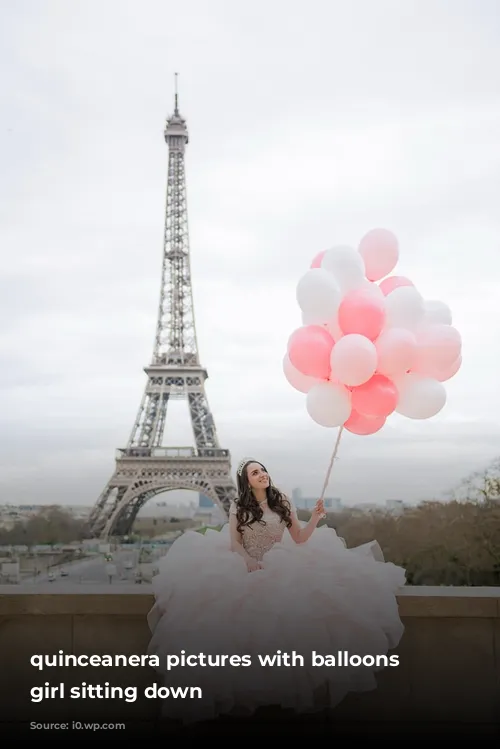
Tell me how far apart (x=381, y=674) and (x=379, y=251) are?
238 centimetres

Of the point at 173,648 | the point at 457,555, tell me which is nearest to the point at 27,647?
the point at 173,648

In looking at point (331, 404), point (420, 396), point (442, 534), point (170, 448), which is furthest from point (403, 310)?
point (170, 448)

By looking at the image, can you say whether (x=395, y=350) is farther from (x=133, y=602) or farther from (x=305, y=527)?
(x=133, y=602)

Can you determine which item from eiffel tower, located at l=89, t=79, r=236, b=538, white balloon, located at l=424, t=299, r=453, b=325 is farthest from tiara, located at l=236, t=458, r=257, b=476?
eiffel tower, located at l=89, t=79, r=236, b=538

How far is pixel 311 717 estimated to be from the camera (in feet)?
12.5

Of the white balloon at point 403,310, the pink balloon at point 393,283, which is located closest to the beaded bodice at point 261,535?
the white balloon at point 403,310

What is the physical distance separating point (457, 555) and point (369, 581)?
7.40 metres

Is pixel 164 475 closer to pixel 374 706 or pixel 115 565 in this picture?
pixel 115 565

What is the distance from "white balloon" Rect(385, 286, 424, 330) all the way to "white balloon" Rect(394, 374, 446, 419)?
31 centimetres

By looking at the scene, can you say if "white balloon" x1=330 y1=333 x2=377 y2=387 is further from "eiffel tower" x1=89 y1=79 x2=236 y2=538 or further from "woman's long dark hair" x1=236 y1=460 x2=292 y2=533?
"eiffel tower" x1=89 y1=79 x2=236 y2=538

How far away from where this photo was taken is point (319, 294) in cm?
427

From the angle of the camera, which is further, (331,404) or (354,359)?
(331,404)

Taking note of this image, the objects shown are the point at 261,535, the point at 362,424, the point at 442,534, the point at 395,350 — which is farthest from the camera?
the point at 442,534

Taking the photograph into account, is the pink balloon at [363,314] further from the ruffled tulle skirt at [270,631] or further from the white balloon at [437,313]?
the ruffled tulle skirt at [270,631]
